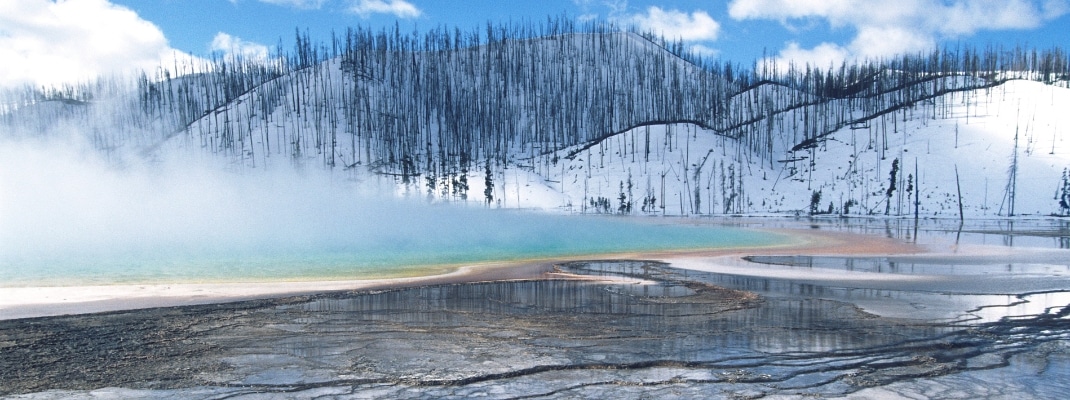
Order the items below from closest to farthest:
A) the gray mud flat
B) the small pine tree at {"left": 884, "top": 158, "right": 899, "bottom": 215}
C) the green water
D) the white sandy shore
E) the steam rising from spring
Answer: the gray mud flat, the white sandy shore, the green water, the steam rising from spring, the small pine tree at {"left": 884, "top": 158, "right": 899, "bottom": 215}

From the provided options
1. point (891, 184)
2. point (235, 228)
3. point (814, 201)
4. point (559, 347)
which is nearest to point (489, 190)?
point (814, 201)

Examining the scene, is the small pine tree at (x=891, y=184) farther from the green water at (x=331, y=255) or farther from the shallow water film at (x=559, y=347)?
the shallow water film at (x=559, y=347)

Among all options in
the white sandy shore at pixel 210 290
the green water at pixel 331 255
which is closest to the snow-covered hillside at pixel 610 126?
the green water at pixel 331 255

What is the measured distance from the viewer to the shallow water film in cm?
784

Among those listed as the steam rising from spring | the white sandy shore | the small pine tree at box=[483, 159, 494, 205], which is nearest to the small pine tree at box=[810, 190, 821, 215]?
the steam rising from spring

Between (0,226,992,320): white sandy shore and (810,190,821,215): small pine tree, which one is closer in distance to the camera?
(0,226,992,320): white sandy shore

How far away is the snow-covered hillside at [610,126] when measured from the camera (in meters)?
80.1

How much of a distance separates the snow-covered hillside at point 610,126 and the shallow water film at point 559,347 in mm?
59882

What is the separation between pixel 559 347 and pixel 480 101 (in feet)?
378

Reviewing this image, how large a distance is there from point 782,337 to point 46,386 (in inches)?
371

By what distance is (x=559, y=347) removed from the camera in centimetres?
982

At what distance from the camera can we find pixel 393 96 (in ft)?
386

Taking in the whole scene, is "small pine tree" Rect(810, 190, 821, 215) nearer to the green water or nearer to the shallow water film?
the green water

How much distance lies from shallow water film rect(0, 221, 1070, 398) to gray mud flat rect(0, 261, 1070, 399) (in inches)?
1.4
